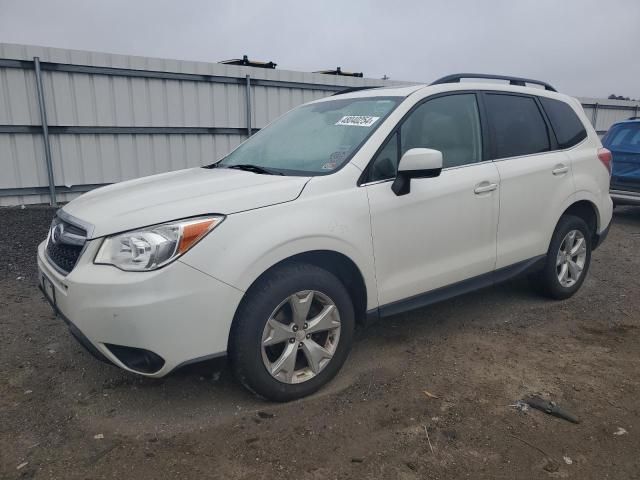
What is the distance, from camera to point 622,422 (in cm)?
273

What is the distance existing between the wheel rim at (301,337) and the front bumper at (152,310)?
30cm

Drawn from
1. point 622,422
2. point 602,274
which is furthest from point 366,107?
point 602,274

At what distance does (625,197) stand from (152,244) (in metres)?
8.01

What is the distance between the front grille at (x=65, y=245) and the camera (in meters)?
2.69

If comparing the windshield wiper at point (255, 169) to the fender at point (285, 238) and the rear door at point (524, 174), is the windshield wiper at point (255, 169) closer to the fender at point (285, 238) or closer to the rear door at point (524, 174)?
the fender at point (285, 238)

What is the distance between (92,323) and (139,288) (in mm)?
331

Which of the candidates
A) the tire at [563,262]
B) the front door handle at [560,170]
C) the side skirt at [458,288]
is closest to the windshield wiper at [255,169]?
the side skirt at [458,288]

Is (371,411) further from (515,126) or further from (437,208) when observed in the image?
(515,126)

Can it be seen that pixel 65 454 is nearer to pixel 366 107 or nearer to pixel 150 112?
pixel 366 107

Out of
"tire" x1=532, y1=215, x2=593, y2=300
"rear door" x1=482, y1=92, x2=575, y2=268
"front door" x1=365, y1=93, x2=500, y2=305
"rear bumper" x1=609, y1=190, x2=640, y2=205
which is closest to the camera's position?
"front door" x1=365, y1=93, x2=500, y2=305

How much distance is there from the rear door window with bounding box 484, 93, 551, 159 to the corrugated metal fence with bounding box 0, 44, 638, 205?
597 cm

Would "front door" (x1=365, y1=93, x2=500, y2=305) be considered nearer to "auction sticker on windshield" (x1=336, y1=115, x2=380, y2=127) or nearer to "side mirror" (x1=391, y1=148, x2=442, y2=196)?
"side mirror" (x1=391, y1=148, x2=442, y2=196)

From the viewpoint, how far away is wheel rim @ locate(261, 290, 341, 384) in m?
2.77

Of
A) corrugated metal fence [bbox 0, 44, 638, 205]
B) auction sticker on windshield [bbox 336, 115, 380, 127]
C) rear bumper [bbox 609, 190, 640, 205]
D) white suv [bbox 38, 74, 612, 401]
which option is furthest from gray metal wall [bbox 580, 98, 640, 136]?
auction sticker on windshield [bbox 336, 115, 380, 127]
